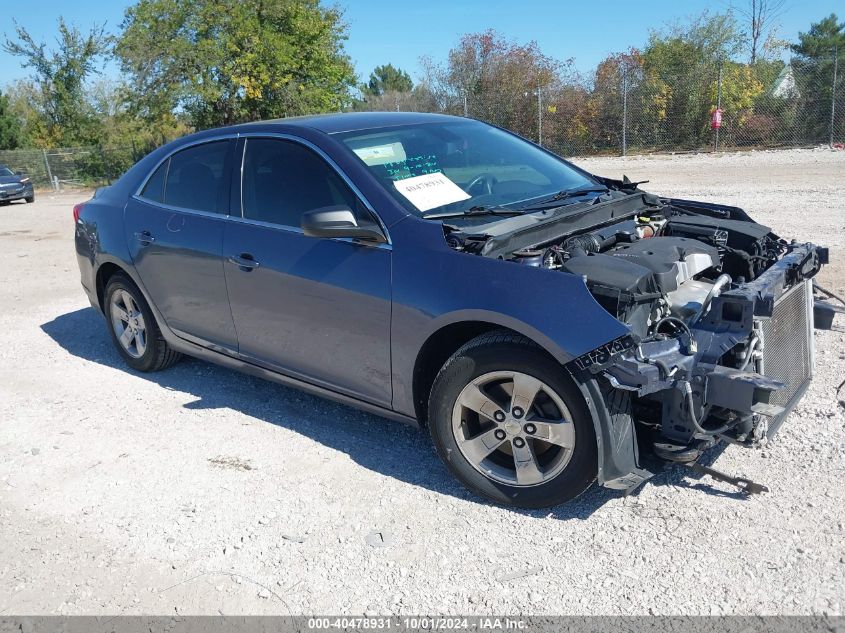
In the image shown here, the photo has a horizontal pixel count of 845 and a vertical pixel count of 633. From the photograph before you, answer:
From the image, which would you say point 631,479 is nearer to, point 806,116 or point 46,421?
point 46,421

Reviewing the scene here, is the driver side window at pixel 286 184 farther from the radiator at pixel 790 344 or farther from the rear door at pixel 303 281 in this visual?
the radiator at pixel 790 344

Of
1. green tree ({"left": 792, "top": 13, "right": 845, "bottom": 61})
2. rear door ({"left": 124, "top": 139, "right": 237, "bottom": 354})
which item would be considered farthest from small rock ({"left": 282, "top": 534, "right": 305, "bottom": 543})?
green tree ({"left": 792, "top": 13, "right": 845, "bottom": 61})

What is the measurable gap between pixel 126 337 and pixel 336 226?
9.26 feet

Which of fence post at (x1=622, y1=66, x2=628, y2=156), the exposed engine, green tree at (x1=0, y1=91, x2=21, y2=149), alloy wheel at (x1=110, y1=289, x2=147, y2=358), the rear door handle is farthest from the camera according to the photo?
green tree at (x1=0, y1=91, x2=21, y2=149)

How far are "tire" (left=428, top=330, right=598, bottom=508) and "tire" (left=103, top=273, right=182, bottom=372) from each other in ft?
8.92

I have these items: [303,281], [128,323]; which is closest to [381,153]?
[303,281]

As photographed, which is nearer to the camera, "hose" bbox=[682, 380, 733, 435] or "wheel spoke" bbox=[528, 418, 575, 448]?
"hose" bbox=[682, 380, 733, 435]

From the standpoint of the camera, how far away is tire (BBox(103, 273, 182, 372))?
17.7 ft

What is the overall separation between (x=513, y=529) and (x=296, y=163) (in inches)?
91.4

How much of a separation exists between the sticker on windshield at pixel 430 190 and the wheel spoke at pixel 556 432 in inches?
48.9

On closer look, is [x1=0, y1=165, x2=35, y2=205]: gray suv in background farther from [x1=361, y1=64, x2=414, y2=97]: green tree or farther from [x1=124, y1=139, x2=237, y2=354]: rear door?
[x1=361, y1=64, x2=414, y2=97]: green tree

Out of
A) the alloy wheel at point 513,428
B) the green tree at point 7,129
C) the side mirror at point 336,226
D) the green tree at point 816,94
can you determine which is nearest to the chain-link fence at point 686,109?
the green tree at point 816,94

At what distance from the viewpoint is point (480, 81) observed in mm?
27828

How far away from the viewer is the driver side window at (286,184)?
13.1 feet
